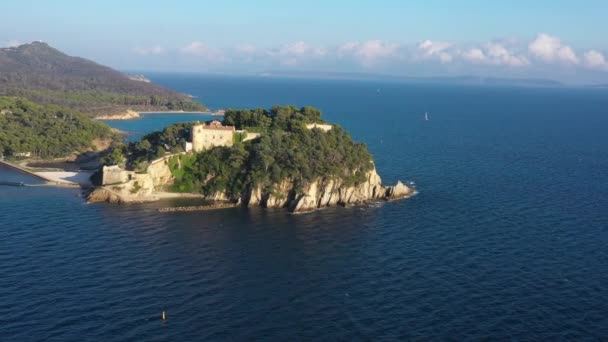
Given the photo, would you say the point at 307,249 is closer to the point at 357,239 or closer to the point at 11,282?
the point at 357,239

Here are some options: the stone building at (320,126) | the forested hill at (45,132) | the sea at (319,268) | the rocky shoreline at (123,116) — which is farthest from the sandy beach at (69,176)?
the rocky shoreline at (123,116)

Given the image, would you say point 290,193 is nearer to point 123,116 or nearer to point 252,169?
point 252,169

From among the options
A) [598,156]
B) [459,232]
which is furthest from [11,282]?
[598,156]

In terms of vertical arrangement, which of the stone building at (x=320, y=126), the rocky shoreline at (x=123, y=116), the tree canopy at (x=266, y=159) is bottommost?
the tree canopy at (x=266, y=159)

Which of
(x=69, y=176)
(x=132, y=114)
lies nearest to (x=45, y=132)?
(x=69, y=176)

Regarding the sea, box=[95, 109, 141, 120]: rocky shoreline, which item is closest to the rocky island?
the sea

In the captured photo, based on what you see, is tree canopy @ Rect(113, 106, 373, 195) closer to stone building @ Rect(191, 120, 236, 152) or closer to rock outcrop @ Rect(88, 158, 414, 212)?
rock outcrop @ Rect(88, 158, 414, 212)

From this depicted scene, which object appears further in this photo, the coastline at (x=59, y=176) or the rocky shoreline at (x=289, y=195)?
the coastline at (x=59, y=176)

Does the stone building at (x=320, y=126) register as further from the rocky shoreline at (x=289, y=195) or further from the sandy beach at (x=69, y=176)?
the sandy beach at (x=69, y=176)
